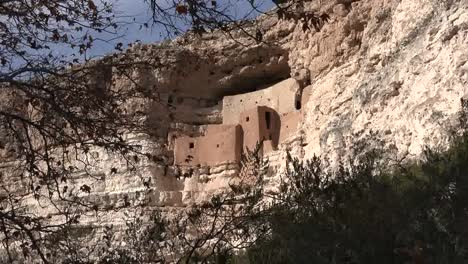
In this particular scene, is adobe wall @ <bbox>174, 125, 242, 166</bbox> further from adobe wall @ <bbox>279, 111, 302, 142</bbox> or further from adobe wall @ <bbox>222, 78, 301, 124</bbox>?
adobe wall @ <bbox>279, 111, 302, 142</bbox>

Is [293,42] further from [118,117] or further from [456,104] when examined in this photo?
[118,117]

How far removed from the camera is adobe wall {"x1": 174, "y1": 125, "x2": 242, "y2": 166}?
18594 millimetres

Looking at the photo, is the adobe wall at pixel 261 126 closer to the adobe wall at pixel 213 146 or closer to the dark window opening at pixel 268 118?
the dark window opening at pixel 268 118

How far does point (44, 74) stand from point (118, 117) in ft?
→ 1.83

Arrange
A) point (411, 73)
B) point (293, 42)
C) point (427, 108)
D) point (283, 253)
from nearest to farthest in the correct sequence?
point (283, 253)
point (427, 108)
point (411, 73)
point (293, 42)

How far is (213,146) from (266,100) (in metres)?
1.77

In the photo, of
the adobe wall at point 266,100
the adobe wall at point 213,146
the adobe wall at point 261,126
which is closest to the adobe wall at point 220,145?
the adobe wall at point 213,146

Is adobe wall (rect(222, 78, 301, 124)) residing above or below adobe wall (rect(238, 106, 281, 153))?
above

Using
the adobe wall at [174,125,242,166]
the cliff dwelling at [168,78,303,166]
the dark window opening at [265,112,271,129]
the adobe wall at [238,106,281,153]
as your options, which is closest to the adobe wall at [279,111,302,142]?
the cliff dwelling at [168,78,303,166]

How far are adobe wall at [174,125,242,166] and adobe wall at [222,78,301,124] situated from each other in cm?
68

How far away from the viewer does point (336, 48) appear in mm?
16500

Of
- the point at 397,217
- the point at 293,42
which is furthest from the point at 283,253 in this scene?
the point at 293,42

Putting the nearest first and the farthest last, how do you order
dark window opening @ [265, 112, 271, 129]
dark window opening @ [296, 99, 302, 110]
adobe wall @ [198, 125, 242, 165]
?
dark window opening @ [296, 99, 302, 110], dark window opening @ [265, 112, 271, 129], adobe wall @ [198, 125, 242, 165]

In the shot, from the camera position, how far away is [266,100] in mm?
19266
